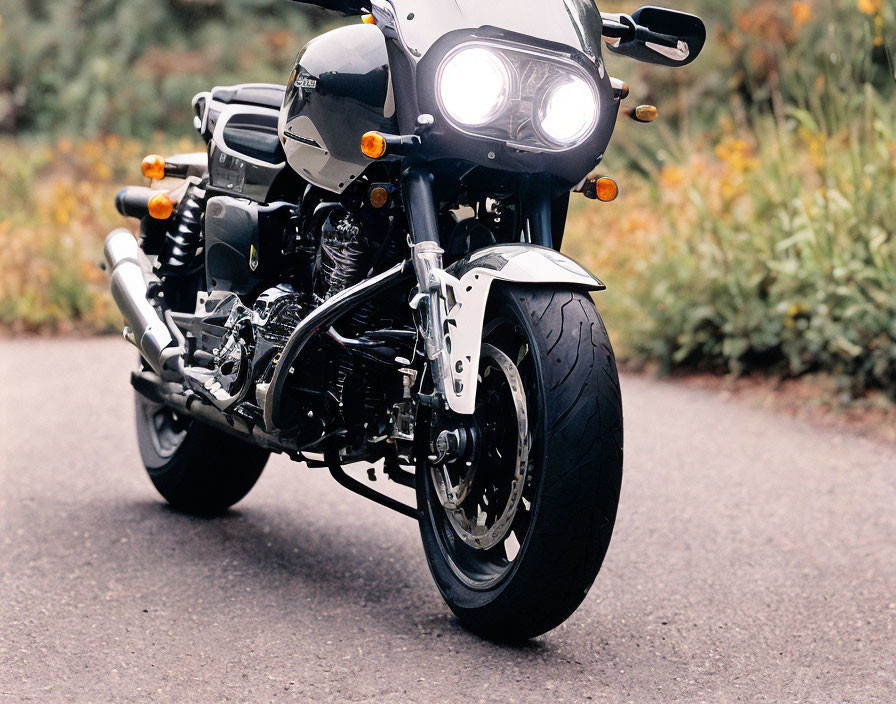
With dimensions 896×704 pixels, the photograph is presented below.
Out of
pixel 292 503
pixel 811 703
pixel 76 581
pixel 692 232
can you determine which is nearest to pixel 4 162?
pixel 692 232

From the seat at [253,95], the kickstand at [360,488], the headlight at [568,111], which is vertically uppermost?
the headlight at [568,111]

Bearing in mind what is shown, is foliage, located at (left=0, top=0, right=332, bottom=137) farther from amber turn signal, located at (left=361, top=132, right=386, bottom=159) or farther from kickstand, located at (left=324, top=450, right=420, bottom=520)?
amber turn signal, located at (left=361, top=132, right=386, bottom=159)

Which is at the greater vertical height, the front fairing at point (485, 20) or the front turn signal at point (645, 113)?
the front fairing at point (485, 20)

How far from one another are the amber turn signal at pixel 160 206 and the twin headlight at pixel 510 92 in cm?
155

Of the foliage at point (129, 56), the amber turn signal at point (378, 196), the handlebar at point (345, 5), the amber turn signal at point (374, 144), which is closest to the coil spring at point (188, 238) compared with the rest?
the amber turn signal at point (378, 196)

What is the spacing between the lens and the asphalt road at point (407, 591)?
2711 mm

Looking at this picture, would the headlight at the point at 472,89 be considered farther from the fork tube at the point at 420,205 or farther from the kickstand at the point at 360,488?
the kickstand at the point at 360,488

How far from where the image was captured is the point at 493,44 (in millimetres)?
2832

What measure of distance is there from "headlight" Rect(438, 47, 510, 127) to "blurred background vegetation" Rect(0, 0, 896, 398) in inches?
26.0

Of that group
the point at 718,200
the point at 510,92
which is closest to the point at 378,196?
the point at 510,92

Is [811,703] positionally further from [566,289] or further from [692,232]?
[692,232]

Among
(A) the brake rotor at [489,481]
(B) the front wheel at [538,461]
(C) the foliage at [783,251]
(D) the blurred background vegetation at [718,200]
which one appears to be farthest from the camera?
(D) the blurred background vegetation at [718,200]

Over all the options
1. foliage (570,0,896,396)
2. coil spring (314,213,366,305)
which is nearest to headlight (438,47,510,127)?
coil spring (314,213,366,305)

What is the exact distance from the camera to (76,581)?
11.4ft
